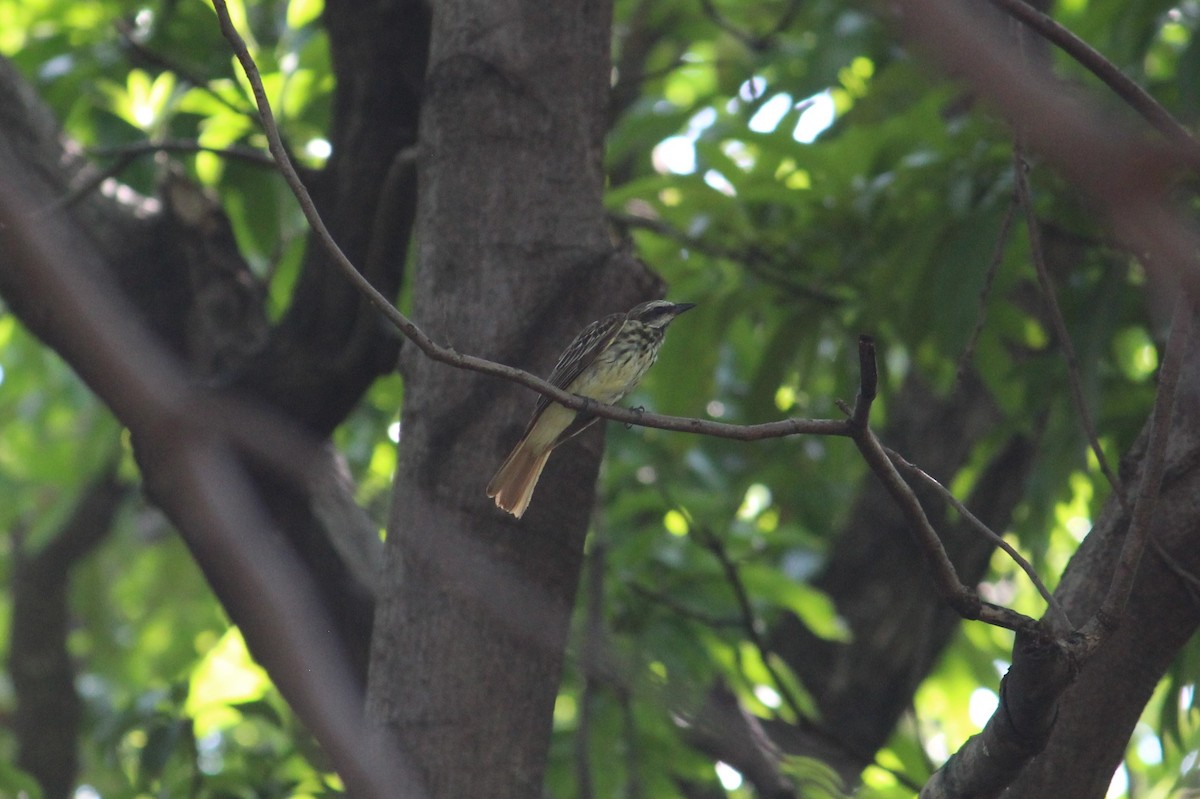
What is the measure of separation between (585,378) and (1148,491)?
2.71 m

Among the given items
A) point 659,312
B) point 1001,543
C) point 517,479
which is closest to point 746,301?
point 659,312

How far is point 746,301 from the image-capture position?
456 cm

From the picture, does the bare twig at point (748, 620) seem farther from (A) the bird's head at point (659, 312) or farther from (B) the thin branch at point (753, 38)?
(B) the thin branch at point (753, 38)

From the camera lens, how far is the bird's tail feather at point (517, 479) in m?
3.09

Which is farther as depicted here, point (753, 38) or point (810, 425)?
point (753, 38)

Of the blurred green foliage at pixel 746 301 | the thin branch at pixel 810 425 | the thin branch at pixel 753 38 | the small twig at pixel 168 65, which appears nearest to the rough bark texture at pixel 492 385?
the blurred green foliage at pixel 746 301

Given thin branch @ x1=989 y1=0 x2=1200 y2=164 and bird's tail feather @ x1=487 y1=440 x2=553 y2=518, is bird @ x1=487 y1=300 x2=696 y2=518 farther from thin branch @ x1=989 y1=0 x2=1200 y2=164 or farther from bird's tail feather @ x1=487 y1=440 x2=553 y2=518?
thin branch @ x1=989 y1=0 x2=1200 y2=164

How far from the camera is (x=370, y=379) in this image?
3943 millimetres

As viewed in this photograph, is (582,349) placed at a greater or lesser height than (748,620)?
greater

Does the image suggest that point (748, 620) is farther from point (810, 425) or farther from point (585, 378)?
point (810, 425)

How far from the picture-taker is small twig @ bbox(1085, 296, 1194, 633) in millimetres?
2145

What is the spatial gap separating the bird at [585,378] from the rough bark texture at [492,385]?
5 cm

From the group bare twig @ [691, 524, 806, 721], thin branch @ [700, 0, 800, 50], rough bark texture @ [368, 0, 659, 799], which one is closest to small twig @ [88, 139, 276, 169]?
rough bark texture @ [368, 0, 659, 799]

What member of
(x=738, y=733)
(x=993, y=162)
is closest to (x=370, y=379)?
(x=738, y=733)
